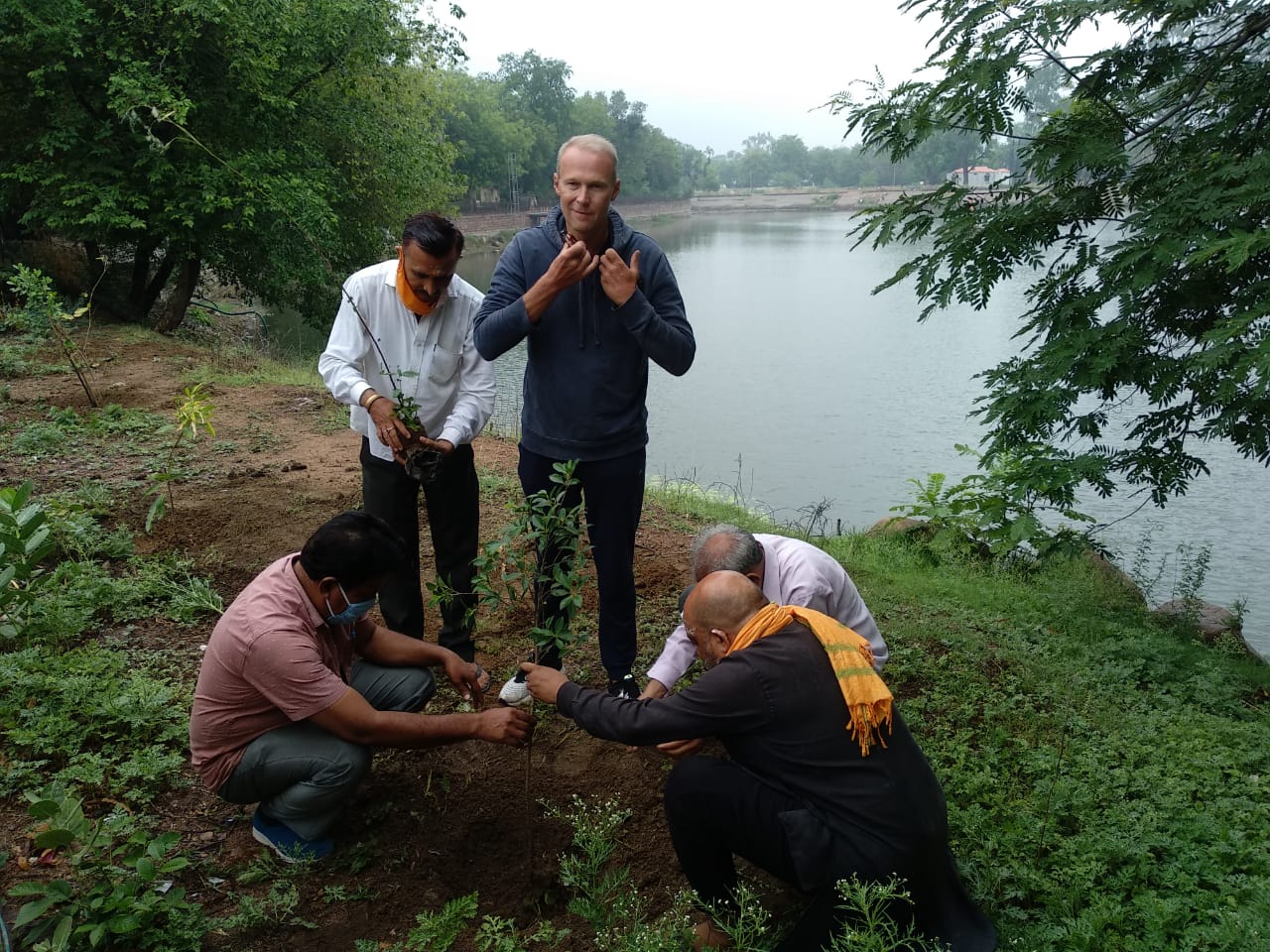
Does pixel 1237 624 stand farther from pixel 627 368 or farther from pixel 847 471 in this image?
pixel 847 471

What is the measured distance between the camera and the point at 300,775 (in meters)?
2.62

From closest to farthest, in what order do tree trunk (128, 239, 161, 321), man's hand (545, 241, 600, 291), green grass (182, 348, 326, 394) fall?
1. man's hand (545, 241, 600, 291)
2. green grass (182, 348, 326, 394)
3. tree trunk (128, 239, 161, 321)

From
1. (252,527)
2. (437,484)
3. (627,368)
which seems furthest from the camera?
(252,527)

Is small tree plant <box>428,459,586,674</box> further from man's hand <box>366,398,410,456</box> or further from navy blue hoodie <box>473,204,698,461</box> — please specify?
man's hand <box>366,398,410,456</box>

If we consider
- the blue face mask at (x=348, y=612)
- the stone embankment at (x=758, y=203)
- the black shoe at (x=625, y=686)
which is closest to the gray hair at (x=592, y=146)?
the blue face mask at (x=348, y=612)

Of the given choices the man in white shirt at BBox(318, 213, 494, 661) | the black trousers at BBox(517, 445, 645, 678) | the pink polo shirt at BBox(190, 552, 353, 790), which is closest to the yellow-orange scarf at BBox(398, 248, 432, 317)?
the man in white shirt at BBox(318, 213, 494, 661)

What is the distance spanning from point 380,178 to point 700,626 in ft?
50.3

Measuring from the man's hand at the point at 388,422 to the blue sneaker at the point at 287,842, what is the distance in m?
1.25

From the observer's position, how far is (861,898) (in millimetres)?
2004

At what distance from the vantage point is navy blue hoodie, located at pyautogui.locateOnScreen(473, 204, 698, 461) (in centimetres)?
304

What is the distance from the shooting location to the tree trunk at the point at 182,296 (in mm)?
13703

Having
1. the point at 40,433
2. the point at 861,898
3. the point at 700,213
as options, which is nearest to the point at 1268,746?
the point at 861,898

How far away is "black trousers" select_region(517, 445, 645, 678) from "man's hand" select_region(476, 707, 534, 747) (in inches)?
19.6

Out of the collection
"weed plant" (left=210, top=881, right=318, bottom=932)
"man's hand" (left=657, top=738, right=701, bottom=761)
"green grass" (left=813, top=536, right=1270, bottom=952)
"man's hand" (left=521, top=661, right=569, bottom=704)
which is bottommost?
"green grass" (left=813, top=536, right=1270, bottom=952)
